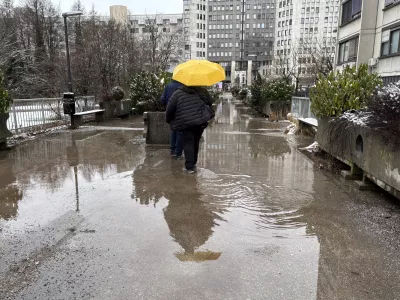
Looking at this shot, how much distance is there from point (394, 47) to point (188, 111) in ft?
67.7

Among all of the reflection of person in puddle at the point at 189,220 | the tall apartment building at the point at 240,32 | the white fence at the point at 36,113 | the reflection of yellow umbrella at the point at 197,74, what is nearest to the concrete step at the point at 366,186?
the reflection of person in puddle at the point at 189,220

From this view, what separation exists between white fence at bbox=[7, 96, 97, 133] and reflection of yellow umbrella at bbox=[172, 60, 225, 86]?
6.44 metres

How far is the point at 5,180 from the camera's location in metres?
Answer: 5.96

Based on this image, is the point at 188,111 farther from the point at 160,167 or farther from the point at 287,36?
the point at 287,36

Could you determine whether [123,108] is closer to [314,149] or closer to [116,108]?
[116,108]

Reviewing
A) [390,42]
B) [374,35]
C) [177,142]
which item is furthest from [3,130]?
[374,35]

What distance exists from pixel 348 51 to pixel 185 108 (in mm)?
25172

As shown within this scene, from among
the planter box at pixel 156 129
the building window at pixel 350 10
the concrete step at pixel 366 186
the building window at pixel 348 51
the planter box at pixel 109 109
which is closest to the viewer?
the concrete step at pixel 366 186

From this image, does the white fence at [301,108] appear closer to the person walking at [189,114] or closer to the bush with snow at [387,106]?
the person walking at [189,114]

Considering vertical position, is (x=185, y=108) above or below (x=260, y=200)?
above

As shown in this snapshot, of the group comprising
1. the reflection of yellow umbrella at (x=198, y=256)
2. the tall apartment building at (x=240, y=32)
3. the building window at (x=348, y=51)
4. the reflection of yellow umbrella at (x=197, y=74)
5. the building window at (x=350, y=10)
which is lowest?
the reflection of yellow umbrella at (x=198, y=256)

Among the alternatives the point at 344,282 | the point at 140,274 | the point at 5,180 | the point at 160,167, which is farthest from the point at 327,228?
the point at 5,180

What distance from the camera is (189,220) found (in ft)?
13.7

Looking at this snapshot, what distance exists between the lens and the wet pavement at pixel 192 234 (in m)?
2.79
